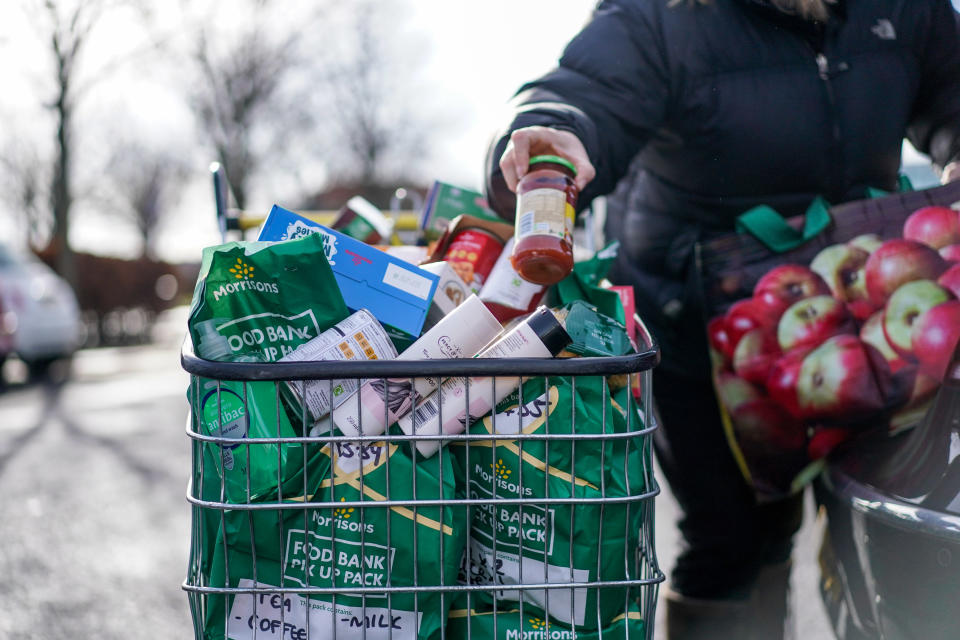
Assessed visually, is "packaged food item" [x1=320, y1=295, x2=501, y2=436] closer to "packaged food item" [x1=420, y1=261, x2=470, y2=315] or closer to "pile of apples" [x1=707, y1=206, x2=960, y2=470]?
"packaged food item" [x1=420, y1=261, x2=470, y2=315]

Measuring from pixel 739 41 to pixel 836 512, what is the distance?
3.03 feet

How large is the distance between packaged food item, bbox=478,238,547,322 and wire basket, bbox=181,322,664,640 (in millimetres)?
327

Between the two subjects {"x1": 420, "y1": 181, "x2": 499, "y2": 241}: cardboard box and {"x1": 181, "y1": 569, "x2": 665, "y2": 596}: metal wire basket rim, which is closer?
{"x1": 181, "y1": 569, "x2": 665, "y2": 596}: metal wire basket rim

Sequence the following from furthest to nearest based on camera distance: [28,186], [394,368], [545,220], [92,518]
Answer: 1. [28,186]
2. [92,518]
3. [545,220]
4. [394,368]

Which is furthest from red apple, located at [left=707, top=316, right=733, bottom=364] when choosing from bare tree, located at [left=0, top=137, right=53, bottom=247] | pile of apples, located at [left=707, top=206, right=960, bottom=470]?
bare tree, located at [left=0, top=137, right=53, bottom=247]

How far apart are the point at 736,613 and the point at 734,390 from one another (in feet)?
2.15

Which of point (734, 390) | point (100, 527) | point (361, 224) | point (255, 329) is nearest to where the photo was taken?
point (255, 329)

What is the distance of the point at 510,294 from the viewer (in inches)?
58.5

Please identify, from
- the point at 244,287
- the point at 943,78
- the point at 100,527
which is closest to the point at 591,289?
the point at 244,287

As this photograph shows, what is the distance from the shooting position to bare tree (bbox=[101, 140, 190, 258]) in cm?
4641

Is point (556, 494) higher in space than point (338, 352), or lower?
lower

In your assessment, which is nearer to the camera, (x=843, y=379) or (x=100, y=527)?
(x=843, y=379)

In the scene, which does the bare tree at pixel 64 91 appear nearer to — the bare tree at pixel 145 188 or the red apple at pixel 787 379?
the red apple at pixel 787 379

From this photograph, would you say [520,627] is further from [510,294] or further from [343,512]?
[510,294]
